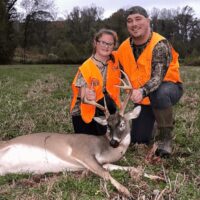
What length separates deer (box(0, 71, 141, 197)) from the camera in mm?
4812

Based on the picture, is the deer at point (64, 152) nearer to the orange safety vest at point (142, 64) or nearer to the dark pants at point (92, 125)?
the orange safety vest at point (142, 64)

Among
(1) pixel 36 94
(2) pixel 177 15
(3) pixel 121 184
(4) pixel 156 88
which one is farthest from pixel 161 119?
(2) pixel 177 15

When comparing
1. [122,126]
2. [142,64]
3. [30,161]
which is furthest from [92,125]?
[30,161]

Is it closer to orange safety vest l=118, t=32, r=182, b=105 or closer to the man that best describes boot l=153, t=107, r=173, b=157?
the man

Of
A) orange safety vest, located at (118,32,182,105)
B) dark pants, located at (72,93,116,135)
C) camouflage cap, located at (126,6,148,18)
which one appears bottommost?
dark pants, located at (72,93,116,135)

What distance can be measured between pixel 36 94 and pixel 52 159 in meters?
4.91

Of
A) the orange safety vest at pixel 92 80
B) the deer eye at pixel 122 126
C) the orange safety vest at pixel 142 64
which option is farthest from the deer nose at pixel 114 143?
the orange safety vest at pixel 142 64

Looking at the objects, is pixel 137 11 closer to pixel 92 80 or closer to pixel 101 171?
pixel 92 80

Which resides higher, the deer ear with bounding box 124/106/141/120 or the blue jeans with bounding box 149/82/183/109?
the blue jeans with bounding box 149/82/183/109

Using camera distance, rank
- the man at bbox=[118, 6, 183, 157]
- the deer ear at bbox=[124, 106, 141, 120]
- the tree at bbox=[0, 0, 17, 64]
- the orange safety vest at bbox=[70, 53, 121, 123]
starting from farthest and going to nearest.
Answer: the tree at bbox=[0, 0, 17, 64] → the orange safety vest at bbox=[70, 53, 121, 123] → the man at bbox=[118, 6, 183, 157] → the deer ear at bbox=[124, 106, 141, 120]

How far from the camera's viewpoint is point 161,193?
12.9 feet

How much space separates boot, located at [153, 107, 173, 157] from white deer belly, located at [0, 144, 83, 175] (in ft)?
3.72

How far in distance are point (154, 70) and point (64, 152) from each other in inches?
56.5

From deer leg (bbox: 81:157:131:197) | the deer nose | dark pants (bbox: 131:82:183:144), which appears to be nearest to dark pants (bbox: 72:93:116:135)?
dark pants (bbox: 131:82:183:144)
